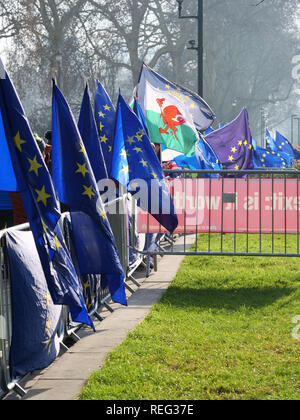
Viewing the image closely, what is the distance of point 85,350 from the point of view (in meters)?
6.13

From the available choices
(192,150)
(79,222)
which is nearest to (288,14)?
(192,150)

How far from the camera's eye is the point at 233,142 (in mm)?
16000

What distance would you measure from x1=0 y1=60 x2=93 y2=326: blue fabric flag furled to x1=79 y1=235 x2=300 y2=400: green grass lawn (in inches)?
30.0

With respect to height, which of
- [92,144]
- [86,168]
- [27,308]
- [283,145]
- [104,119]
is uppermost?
[104,119]

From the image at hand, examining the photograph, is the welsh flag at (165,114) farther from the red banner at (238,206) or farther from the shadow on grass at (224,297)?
the shadow on grass at (224,297)

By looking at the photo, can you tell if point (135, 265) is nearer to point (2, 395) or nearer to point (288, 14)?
point (2, 395)

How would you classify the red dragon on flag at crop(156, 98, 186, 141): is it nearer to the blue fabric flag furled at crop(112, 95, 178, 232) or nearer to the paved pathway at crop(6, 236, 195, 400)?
the blue fabric flag furled at crop(112, 95, 178, 232)

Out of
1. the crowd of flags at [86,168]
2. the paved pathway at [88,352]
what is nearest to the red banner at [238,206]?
the crowd of flags at [86,168]

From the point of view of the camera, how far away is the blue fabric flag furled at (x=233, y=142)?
16.0 meters

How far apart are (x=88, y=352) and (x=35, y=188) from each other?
5.76 ft

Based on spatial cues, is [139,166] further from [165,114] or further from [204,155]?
[204,155]

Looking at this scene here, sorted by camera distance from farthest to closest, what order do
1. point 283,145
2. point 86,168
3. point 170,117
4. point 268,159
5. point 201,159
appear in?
point 283,145
point 268,159
point 201,159
point 170,117
point 86,168

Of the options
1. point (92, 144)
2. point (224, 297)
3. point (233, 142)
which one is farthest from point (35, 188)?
point (233, 142)

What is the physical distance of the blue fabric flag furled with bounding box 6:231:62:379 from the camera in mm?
4867
